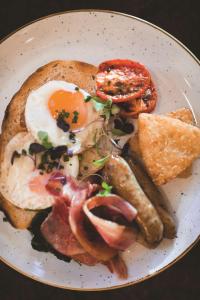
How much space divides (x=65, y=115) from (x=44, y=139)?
224mm

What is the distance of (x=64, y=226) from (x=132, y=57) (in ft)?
4.34

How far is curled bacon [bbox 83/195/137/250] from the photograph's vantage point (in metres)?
3.24

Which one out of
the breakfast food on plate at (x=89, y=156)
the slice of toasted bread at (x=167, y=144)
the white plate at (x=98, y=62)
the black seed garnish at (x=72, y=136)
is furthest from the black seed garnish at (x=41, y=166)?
the slice of toasted bread at (x=167, y=144)

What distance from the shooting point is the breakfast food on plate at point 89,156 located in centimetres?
334

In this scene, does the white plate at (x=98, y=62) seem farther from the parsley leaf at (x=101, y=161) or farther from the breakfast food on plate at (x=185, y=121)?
the parsley leaf at (x=101, y=161)

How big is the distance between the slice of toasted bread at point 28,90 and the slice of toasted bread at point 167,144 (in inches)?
21.6

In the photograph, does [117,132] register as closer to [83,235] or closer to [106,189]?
[106,189]

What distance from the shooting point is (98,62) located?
3627 mm

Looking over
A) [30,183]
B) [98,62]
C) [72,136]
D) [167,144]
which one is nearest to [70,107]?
[72,136]

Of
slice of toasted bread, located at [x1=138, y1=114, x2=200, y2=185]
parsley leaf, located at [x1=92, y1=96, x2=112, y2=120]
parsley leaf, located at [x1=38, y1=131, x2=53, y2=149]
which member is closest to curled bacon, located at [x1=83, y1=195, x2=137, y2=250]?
slice of toasted bread, located at [x1=138, y1=114, x2=200, y2=185]

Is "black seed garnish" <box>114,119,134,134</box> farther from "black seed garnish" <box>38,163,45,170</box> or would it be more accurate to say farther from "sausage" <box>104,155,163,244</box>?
"black seed garnish" <box>38,163,45,170</box>

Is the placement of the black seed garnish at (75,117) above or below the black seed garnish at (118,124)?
above

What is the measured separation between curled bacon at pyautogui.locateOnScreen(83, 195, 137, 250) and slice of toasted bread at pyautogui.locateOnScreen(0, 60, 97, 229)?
0.50 meters

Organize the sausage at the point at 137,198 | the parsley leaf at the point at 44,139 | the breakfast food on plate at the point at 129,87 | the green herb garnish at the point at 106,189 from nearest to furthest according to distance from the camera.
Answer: the sausage at the point at 137,198 → the green herb garnish at the point at 106,189 → the parsley leaf at the point at 44,139 → the breakfast food on plate at the point at 129,87
